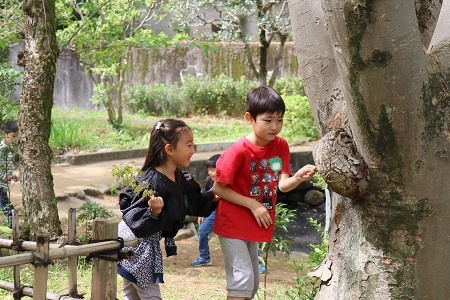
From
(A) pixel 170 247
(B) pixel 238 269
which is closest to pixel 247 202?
(B) pixel 238 269

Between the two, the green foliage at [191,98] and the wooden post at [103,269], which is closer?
the wooden post at [103,269]

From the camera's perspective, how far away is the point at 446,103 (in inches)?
117

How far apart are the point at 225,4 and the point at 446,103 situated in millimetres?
11308

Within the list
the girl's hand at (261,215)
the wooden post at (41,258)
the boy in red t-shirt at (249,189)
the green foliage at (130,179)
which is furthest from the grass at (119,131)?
the wooden post at (41,258)

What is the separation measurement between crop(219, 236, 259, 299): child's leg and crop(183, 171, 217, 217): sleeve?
0.20 m

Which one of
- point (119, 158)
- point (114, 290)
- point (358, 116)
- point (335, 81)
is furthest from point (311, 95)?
point (119, 158)

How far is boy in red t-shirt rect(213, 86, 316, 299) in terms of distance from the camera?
396cm

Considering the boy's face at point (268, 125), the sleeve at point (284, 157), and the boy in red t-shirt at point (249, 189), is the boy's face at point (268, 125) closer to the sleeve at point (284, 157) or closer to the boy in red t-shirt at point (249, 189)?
the boy in red t-shirt at point (249, 189)

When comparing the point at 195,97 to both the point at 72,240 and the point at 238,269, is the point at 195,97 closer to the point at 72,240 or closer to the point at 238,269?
the point at 238,269

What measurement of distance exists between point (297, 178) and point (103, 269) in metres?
1.14

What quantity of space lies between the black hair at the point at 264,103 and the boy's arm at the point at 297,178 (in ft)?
1.28

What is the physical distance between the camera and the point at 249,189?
404 cm

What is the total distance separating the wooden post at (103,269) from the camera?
356cm

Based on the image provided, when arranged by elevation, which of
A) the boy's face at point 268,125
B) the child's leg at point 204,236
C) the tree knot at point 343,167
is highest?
the boy's face at point 268,125
